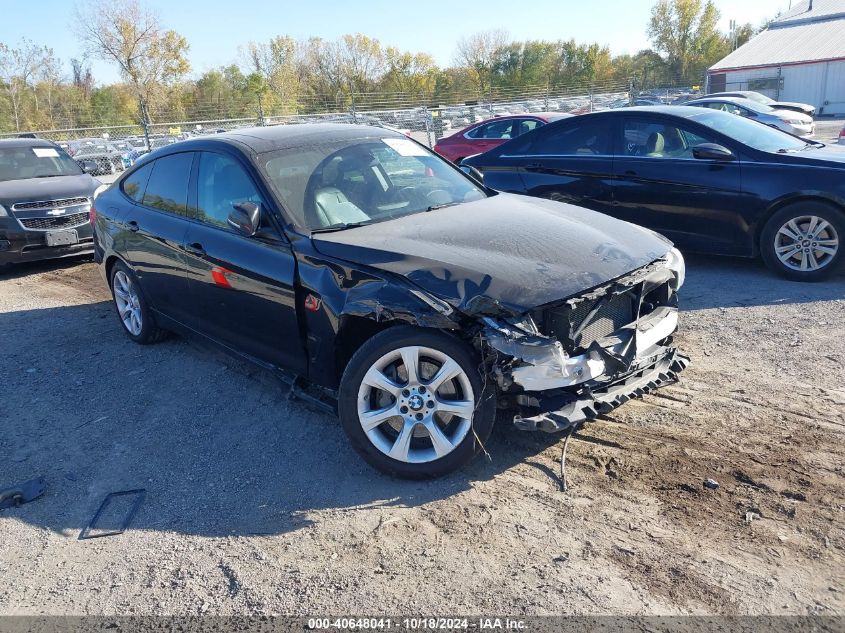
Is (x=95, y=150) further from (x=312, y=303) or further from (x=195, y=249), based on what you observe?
(x=312, y=303)

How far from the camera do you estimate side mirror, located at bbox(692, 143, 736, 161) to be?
666 cm

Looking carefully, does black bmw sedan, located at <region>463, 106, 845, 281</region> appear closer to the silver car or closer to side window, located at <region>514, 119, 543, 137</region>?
side window, located at <region>514, 119, 543, 137</region>

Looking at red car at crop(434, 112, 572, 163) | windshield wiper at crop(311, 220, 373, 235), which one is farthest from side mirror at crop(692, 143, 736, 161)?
red car at crop(434, 112, 572, 163)

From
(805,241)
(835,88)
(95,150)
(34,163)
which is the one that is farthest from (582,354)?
(835,88)

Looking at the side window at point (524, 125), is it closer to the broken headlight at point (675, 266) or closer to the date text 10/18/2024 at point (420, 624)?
the broken headlight at point (675, 266)

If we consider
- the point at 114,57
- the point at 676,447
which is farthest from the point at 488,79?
the point at 676,447

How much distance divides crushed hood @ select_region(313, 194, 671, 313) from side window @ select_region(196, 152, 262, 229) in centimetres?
78

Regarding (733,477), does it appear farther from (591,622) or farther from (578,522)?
(591,622)

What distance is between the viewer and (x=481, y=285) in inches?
133

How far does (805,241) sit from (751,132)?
142 centimetres

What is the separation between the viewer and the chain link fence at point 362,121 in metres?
23.4

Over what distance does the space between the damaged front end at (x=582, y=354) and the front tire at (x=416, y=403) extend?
0.16 meters

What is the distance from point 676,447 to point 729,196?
3.80m

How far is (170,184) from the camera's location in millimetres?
5223
